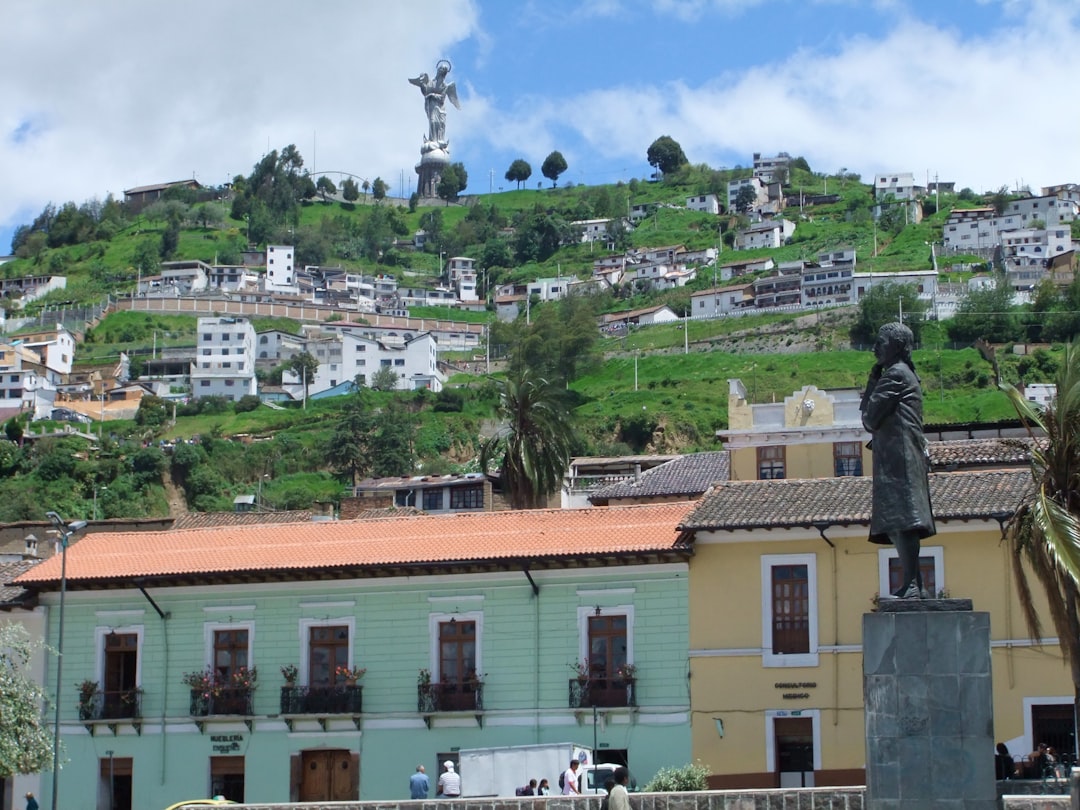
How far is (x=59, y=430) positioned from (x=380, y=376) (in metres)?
28.5

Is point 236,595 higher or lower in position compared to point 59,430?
lower

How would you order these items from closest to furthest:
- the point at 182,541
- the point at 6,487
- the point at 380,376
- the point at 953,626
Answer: the point at 953,626, the point at 182,541, the point at 6,487, the point at 380,376

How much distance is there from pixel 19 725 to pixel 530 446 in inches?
1101

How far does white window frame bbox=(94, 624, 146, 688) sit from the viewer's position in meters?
40.3

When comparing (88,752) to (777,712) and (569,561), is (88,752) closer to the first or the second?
(569,561)

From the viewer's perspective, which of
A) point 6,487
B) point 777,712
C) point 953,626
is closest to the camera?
point 953,626

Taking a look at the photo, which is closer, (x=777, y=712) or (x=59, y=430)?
(x=777, y=712)

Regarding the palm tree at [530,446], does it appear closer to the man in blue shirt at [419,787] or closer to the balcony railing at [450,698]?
the balcony railing at [450,698]

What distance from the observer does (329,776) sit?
3834cm

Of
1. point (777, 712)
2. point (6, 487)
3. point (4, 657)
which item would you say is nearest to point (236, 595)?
point (4, 657)

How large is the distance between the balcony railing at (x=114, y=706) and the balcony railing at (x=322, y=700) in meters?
3.43

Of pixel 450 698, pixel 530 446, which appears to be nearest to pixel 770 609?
pixel 450 698

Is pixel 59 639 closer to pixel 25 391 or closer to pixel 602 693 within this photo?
pixel 602 693

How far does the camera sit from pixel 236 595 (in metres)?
39.7
